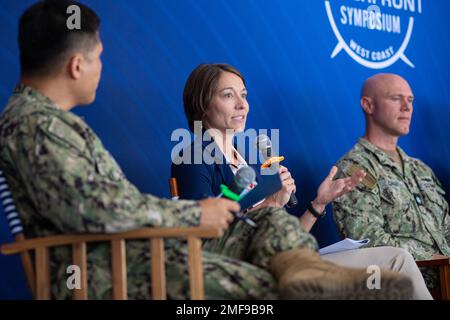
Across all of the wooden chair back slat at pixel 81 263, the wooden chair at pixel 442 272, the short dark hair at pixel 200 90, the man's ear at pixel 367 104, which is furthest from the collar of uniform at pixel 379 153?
the wooden chair back slat at pixel 81 263

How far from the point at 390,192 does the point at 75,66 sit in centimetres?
196

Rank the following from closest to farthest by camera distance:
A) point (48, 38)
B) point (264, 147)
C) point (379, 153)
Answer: point (48, 38) → point (264, 147) → point (379, 153)

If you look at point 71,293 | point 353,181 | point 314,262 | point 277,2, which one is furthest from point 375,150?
point 71,293

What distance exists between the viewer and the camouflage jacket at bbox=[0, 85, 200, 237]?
1942mm

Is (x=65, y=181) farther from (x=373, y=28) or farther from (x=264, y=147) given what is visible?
(x=373, y=28)

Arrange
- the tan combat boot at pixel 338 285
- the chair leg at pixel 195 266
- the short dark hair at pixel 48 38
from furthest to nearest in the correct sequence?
1. the short dark hair at pixel 48 38
2. the chair leg at pixel 195 266
3. the tan combat boot at pixel 338 285

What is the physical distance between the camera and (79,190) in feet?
6.36

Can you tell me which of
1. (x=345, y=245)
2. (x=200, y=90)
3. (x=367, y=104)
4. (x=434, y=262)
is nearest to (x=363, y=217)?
(x=434, y=262)

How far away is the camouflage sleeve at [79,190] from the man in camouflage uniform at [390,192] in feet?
5.36

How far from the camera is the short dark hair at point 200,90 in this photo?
311cm

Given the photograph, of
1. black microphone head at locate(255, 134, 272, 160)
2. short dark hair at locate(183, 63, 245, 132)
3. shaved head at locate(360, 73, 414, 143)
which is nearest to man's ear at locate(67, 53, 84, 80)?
short dark hair at locate(183, 63, 245, 132)

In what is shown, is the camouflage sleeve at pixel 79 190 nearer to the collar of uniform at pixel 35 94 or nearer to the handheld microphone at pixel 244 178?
the collar of uniform at pixel 35 94

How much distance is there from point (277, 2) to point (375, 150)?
1.04 meters

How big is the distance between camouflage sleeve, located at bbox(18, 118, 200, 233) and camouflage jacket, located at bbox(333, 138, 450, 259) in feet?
5.33
